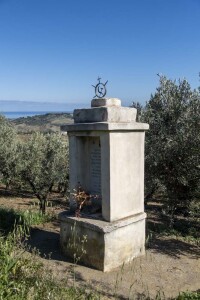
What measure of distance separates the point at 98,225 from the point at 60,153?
11.2 m

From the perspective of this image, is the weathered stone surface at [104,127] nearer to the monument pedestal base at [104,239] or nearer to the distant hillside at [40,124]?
the monument pedestal base at [104,239]

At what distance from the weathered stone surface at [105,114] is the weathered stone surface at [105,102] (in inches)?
9.5

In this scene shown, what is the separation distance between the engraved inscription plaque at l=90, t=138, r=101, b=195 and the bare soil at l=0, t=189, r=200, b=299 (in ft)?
6.14

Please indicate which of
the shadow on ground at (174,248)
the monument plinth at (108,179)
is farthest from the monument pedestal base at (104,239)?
the shadow on ground at (174,248)

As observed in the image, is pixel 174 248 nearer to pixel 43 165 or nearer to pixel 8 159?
pixel 43 165

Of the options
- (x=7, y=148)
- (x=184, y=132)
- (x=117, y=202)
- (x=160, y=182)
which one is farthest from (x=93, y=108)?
(x=7, y=148)

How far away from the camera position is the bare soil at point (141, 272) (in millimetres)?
6750

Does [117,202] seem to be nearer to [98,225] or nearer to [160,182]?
[98,225]

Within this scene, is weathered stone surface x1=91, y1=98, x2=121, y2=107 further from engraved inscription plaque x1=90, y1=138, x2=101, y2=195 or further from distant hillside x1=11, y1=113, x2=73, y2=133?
distant hillside x1=11, y1=113, x2=73, y2=133

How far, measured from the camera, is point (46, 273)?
6.25 meters

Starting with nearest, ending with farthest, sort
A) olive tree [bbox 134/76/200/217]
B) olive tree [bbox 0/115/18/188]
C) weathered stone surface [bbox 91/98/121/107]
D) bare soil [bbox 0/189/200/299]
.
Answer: bare soil [bbox 0/189/200/299] → weathered stone surface [bbox 91/98/121/107] → olive tree [bbox 134/76/200/217] → olive tree [bbox 0/115/18/188]

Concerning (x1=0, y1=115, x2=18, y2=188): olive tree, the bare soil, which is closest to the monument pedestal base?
the bare soil

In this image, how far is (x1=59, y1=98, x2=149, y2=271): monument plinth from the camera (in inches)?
298

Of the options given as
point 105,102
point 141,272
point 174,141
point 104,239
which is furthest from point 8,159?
point 141,272
